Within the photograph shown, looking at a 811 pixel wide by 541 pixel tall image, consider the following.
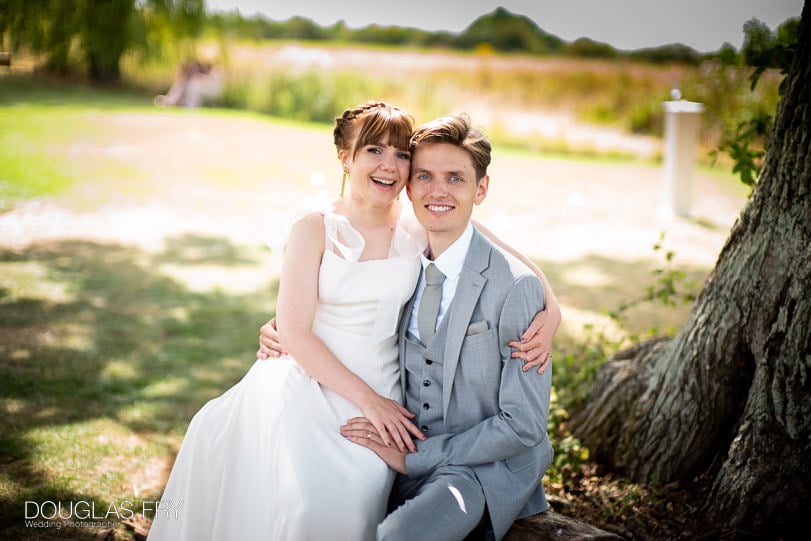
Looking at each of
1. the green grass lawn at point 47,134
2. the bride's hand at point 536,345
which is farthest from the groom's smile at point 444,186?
the green grass lawn at point 47,134

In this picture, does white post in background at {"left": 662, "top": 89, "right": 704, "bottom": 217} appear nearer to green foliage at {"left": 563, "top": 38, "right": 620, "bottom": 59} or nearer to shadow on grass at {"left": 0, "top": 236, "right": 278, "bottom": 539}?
shadow on grass at {"left": 0, "top": 236, "right": 278, "bottom": 539}

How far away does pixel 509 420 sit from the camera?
235 centimetres

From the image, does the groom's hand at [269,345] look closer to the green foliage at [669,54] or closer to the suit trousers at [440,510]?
the suit trousers at [440,510]

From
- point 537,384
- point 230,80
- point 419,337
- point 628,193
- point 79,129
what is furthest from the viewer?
point 230,80

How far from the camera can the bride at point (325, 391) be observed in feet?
7.54

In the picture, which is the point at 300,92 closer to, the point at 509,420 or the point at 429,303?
the point at 429,303

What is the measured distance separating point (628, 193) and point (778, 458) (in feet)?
28.0

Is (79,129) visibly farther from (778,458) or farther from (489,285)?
(778,458)

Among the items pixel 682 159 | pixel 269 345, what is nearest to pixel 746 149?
pixel 269 345

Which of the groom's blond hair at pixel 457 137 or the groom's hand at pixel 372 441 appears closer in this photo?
the groom's hand at pixel 372 441

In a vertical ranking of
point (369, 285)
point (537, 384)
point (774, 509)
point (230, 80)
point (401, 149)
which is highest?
point (230, 80)

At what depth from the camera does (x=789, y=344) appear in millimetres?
2537

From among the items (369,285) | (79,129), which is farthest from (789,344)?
(79,129)

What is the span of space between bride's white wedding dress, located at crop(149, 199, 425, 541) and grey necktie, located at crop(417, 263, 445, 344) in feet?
0.41
